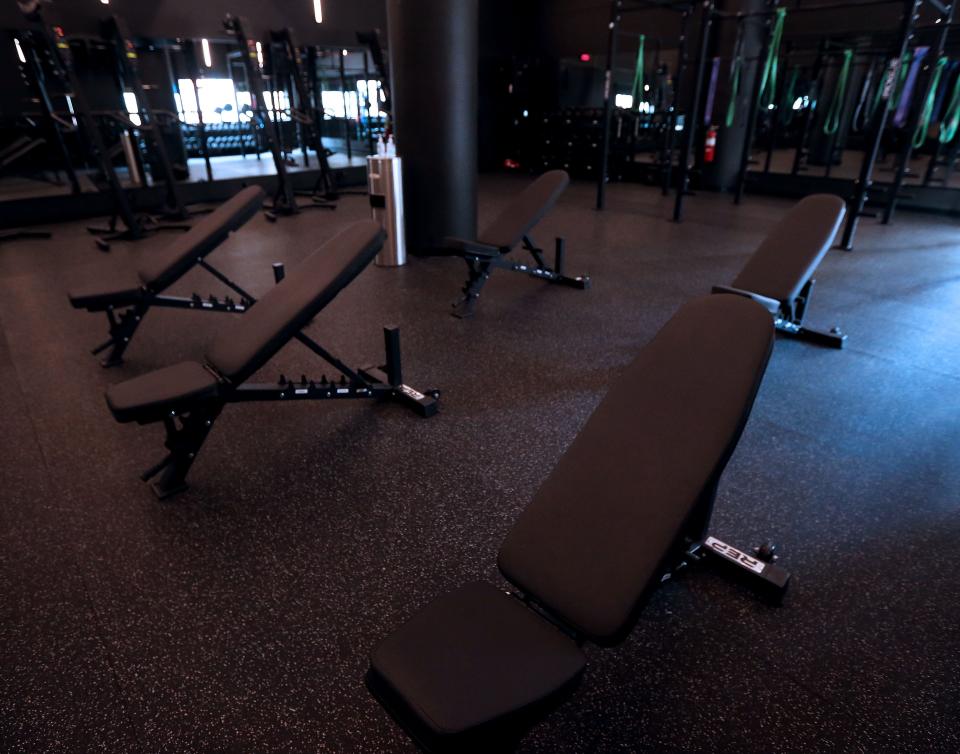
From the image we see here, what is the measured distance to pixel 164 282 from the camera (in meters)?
2.66

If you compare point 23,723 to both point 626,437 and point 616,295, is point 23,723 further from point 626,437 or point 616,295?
point 616,295

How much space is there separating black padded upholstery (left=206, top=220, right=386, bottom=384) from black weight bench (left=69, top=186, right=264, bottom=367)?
0.85 meters

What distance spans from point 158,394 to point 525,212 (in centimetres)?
244

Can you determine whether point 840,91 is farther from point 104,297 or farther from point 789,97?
point 104,297

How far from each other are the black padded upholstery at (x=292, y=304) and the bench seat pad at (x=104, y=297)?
3.19 feet

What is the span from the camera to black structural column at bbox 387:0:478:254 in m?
3.96

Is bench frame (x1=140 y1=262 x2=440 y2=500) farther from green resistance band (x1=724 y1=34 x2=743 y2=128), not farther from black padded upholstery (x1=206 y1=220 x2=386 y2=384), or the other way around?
green resistance band (x1=724 y1=34 x2=743 y2=128)

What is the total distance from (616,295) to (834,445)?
184 cm

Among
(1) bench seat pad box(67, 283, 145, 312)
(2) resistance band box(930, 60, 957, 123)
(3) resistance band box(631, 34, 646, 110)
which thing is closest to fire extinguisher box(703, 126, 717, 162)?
(3) resistance band box(631, 34, 646, 110)

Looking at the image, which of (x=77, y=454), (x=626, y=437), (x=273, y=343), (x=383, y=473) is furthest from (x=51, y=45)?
(x=626, y=437)

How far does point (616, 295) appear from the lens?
371 centimetres

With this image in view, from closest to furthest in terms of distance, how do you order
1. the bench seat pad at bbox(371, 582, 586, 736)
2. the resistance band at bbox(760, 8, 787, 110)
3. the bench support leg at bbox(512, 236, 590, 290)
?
1. the bench seat pad at bbox(371, 582, 586, 736)
2. the bench support leg at bbox(512, 236, 590, 290)
3. the resistance band at bbox(760, 8, 787, 110)

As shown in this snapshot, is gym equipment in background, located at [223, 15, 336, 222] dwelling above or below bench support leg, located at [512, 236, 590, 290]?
above

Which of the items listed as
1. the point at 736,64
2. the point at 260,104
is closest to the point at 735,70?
the point at 736,64
